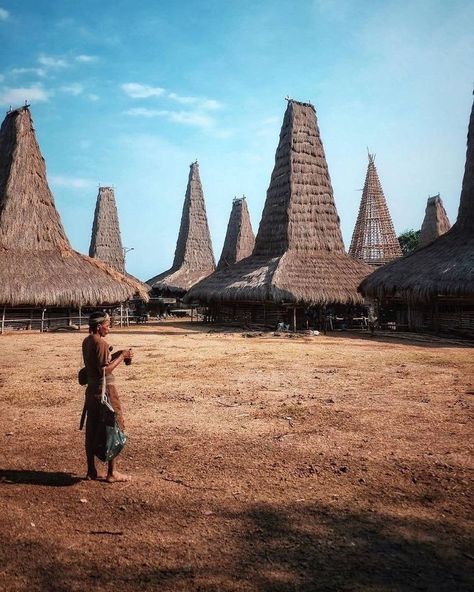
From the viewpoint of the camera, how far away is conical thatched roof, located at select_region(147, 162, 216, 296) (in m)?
34.0

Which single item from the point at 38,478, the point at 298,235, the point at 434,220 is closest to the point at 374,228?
the point at 434,220

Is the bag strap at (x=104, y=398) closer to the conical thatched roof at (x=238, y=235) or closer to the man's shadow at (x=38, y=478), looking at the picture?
the man's shadow at (x=38, y=478)

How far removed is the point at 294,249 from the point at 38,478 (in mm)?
17761

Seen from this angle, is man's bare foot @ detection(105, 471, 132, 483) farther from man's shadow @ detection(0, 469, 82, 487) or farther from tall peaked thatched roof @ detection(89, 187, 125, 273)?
tall peaked thatched roof @ detection(89, 187, 125, 273)

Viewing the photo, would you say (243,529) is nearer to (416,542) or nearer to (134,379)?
(416,542)

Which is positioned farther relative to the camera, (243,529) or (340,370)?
(340,370)

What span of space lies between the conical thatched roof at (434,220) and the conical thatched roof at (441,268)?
46.7 ft

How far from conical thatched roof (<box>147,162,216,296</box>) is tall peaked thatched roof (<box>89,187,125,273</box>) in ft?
12.3

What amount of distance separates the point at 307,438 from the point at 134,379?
12.5ft

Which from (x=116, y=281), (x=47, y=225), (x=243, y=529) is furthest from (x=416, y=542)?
(x=47, y=225)

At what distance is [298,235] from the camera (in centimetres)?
2038

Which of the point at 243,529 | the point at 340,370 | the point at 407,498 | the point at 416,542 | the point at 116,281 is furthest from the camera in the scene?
the point at 116,281

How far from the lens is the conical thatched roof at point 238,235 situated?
114 feet

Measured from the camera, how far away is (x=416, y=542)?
8.06 feet
